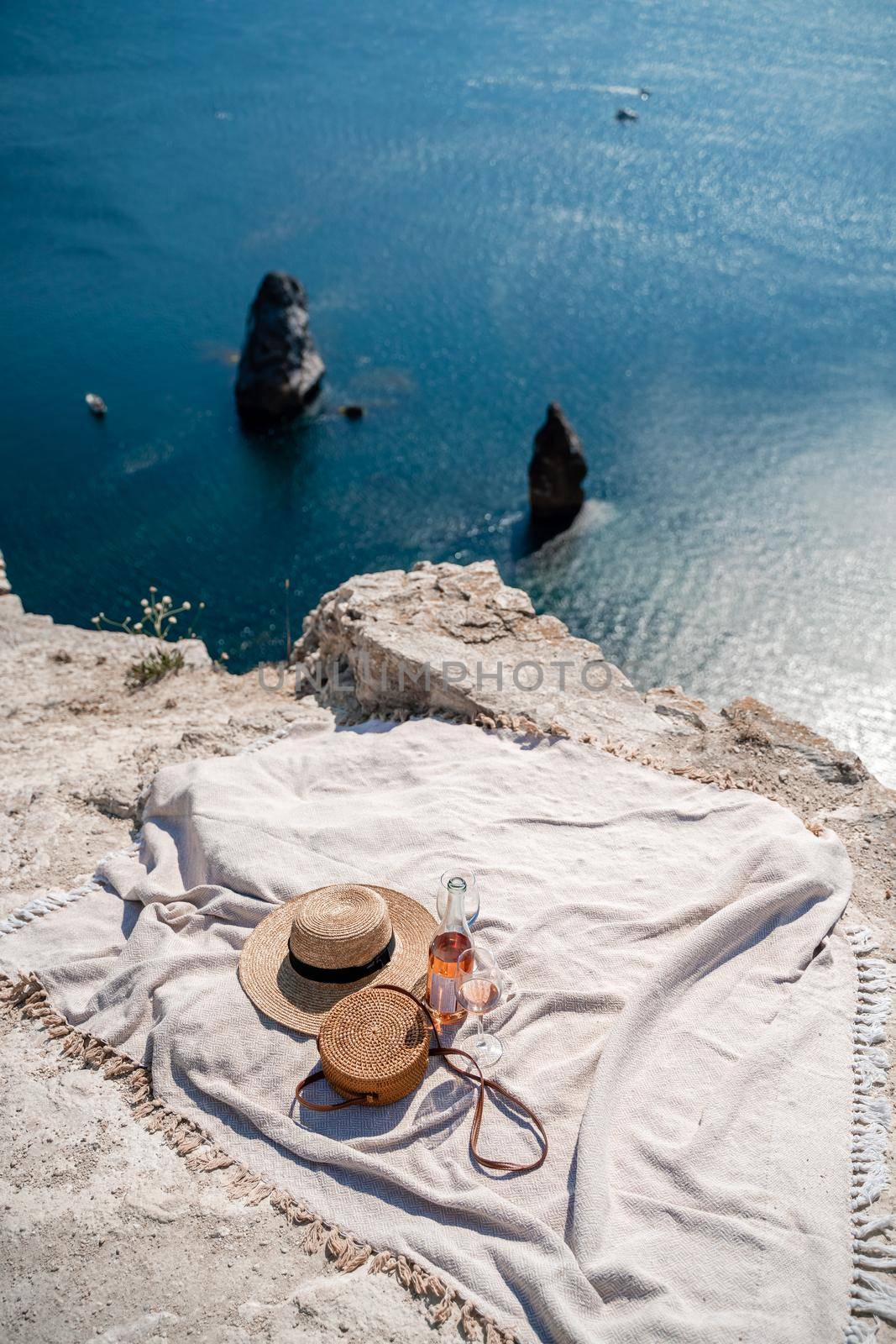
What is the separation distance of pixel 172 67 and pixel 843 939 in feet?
187

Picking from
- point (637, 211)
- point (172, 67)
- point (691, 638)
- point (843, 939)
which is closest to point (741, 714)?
point (843, 939)

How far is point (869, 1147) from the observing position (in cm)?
454

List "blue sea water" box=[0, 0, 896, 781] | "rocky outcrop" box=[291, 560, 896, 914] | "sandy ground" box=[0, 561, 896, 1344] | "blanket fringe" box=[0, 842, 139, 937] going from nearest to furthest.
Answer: "sandy ground" box=[0, 561, 896, 1344] → "blanket fringe" box=[0, 842, 139, 937] → "rocky outcrop" box=[291, 560, 896, 914] → "blue sea water" box=[0, 0, 896, 781]

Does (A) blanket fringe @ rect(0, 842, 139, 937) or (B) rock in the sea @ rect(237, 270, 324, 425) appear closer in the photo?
(A) blanket fringe @ rect(0, 842, 139, 937)

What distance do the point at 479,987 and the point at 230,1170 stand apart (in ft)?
4.79

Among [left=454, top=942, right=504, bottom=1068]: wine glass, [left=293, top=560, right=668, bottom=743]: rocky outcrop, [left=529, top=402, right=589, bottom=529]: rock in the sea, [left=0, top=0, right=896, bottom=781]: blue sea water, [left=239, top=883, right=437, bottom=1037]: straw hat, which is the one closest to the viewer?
[left=454, top=942, right=504, bottom=1068]: wine glass

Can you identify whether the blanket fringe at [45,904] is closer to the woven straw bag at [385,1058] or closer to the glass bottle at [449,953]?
the woven straw bag at [385,1058]

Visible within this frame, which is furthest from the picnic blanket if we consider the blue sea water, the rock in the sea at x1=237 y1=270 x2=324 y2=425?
the rock in the sea at x1=237 y1=270 x2=324 y2=425

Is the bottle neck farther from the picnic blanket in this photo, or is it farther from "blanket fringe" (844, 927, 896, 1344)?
"blanket fringe" (844, 927, 896, 1344)

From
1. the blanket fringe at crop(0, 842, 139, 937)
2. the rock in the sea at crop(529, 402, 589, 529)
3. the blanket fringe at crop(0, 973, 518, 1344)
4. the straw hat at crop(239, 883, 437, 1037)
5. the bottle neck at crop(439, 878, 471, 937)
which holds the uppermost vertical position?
the bottle neck at crop(439, 878, 471, 937)

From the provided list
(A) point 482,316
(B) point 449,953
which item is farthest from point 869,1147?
(A) point 482,316

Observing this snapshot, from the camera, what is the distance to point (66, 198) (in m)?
38.1

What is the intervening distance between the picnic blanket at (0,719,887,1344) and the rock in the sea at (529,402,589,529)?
16.4 metres

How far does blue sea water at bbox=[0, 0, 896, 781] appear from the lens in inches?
850
